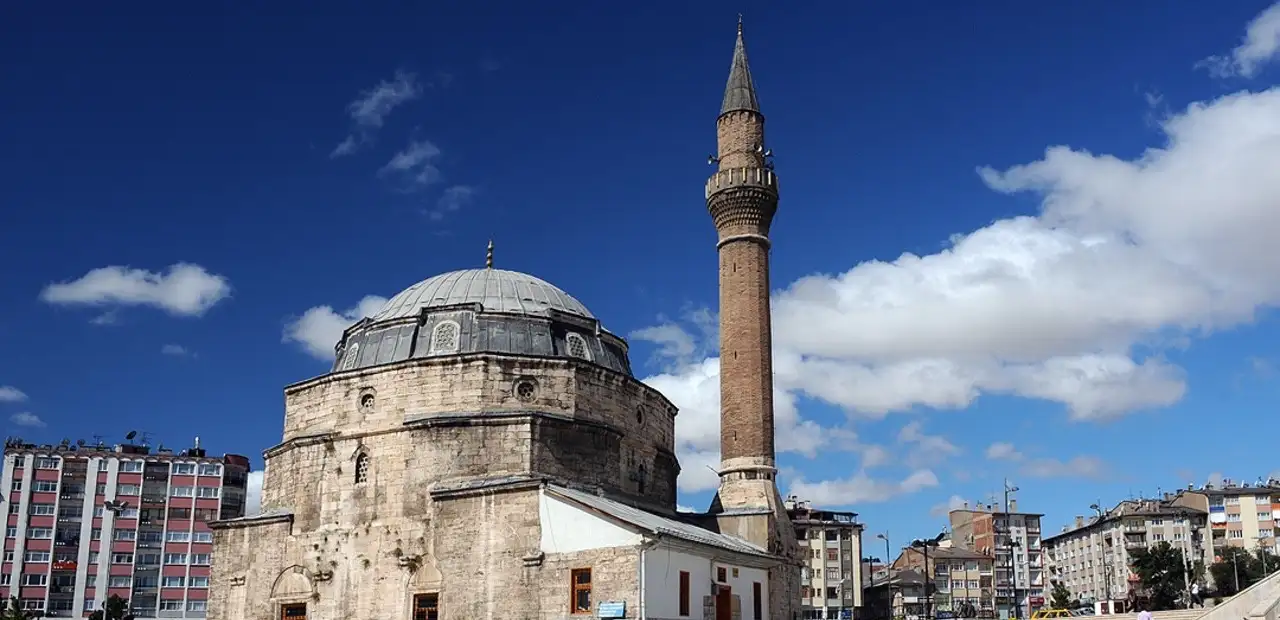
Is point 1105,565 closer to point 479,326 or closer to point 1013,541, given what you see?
point 1013,541

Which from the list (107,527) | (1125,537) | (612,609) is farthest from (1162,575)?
(107,527)

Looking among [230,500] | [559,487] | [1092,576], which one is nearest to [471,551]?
[559,487]

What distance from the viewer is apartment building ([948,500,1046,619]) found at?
72500 millimetres

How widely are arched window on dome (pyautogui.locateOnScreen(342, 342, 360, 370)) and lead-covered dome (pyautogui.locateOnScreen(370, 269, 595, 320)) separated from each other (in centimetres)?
98

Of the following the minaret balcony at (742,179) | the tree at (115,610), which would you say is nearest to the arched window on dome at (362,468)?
the minaret balcony at (742,179)

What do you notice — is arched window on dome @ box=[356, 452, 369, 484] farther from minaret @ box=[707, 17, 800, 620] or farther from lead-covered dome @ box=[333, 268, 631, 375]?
minaret @ box=[707, 17, 800, 620]

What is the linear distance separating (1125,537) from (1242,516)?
7.73 m

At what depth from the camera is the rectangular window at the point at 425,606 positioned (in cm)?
2328

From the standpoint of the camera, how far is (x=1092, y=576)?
2835 inches

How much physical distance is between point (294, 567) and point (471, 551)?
16.0 feet

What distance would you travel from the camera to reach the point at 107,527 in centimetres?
5791

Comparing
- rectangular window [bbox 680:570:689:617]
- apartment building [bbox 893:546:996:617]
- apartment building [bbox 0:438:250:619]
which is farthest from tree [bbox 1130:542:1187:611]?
apartment building [bbox 0:438:250:619]

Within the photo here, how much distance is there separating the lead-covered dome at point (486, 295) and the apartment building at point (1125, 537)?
4837 centimetres

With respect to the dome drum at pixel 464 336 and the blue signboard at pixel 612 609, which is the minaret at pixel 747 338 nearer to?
the dome drum at pixel 464 336
